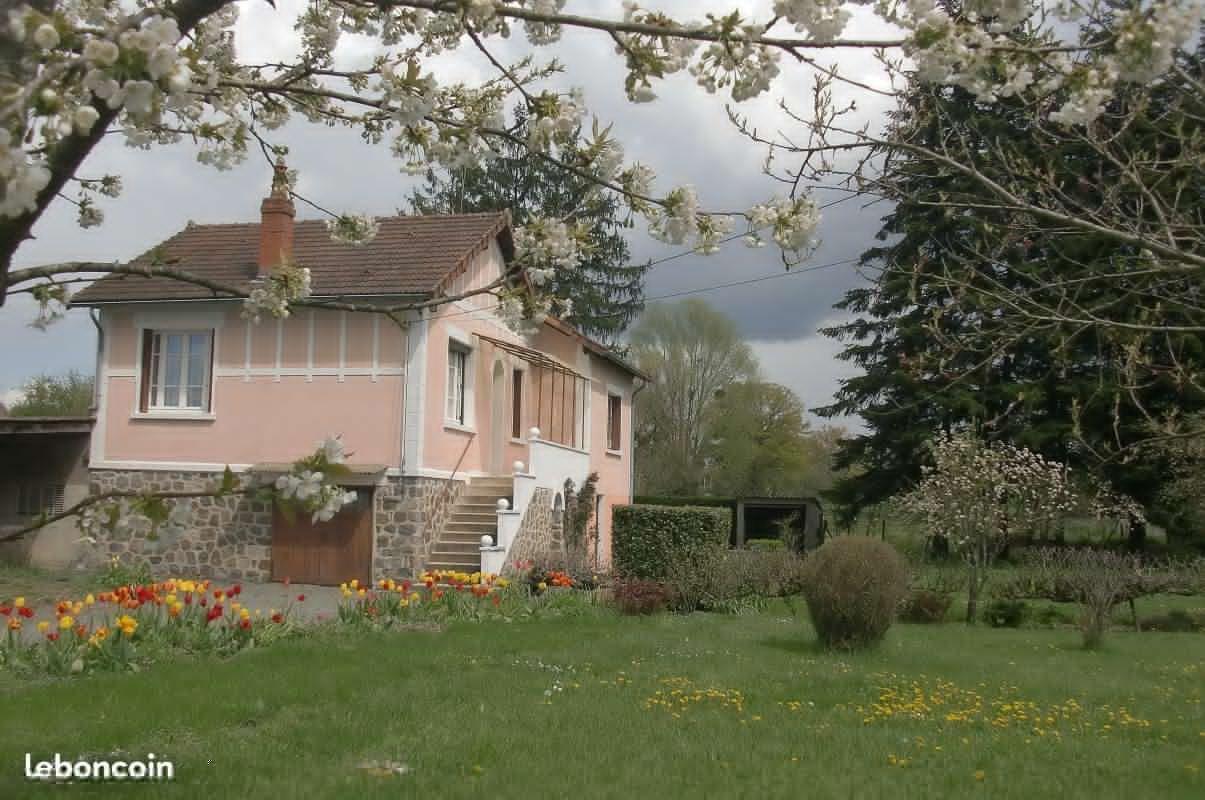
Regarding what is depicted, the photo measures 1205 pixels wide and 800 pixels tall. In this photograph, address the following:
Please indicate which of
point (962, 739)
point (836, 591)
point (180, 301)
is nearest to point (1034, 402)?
point (836, 591)

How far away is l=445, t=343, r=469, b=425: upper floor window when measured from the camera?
2036 cm

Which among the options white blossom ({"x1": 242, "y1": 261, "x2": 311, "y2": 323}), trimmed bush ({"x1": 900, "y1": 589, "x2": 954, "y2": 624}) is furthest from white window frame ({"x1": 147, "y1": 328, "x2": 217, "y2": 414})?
white blossom ({"x1": 242, "y1": 261, "x2": 311, "y2": 323})

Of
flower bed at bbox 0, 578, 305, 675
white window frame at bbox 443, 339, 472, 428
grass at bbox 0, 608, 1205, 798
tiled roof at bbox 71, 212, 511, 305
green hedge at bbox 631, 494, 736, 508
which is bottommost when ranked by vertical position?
grass at bbox 0, 608, 1205, 798

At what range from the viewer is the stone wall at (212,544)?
1891 cm

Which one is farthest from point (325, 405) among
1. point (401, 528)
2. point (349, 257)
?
point (349, 257)

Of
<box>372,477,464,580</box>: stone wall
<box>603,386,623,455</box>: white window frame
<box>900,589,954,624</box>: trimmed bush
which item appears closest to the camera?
<box>900,589,954,624</box>: trimmed bush

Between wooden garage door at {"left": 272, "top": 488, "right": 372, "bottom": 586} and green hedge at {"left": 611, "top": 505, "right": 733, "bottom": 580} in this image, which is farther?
green hedge at {"left": 611, "top": 505, "right": 733, "bottom": 580}

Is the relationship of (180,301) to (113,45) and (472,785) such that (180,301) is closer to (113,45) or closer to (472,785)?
(472,785)

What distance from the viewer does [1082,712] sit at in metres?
8.58

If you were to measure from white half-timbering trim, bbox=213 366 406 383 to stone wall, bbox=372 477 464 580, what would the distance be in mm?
1837

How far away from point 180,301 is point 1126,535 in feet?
85.5

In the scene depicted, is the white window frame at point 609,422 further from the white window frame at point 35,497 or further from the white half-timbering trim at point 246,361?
the white window frame at point 35,497

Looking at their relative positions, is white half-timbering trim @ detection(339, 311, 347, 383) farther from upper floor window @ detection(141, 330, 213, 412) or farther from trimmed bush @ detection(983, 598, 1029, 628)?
trimmed bush @ detection(983, 598, 1029, 628)

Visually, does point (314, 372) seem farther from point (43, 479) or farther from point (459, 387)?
point (43, 479)
